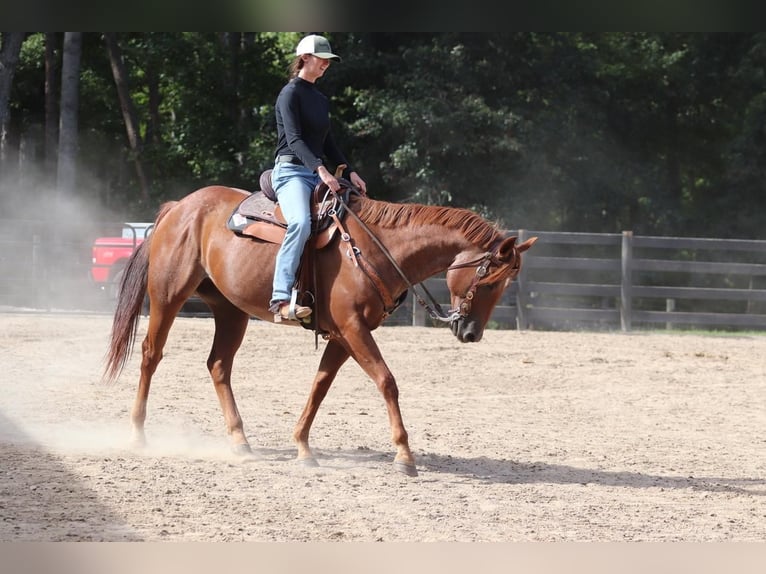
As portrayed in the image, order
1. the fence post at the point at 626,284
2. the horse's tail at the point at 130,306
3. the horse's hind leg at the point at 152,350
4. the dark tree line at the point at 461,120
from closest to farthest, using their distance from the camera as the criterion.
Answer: the horse's hind leg at the point at 152,350 < the horse's tail at the point at 130,306 < the fence post at the point at 626,284 < the dark tree line at the point at 461,120

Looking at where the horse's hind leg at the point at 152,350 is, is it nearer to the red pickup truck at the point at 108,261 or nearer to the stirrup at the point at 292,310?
the stirrup at the point at 292,310

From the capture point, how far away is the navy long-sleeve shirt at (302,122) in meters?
6.39

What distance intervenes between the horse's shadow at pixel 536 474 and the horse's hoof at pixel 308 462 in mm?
134

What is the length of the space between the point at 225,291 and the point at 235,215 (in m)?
0.51

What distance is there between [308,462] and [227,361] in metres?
1.05

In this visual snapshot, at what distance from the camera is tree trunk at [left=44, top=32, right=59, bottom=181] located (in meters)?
27.1

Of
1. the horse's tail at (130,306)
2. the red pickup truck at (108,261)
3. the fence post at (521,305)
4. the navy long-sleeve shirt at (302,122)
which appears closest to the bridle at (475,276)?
the navy long-sleeve shirt at (302,122)

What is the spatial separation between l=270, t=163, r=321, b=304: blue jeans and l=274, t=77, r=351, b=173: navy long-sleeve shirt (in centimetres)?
17

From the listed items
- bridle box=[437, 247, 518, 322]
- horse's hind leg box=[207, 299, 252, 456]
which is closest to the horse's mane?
bridle box=[437, 247, 518, 322]

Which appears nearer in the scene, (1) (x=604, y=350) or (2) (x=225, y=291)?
(2) (x=225, y=291)

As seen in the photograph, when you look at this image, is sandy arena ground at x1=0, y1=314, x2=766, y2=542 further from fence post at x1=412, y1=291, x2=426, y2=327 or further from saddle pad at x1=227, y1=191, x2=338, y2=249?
fence post at x1=412, y1=291, x2=426, y2=327
